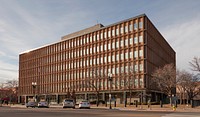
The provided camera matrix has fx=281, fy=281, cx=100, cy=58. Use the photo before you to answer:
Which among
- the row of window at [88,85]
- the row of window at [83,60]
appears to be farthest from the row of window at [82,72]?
the row of window at [83,60]

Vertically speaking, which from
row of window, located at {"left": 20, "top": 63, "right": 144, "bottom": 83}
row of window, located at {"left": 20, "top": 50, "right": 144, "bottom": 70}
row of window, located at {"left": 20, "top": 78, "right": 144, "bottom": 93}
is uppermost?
row of window, located at {"left": 20, "top": 50, "right": 144, "bottom": 70}

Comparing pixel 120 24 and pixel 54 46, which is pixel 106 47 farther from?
pixel 54 46

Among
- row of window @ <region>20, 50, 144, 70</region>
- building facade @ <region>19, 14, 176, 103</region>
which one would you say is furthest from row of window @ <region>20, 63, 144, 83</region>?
row of window @ <region>20, 50, 144, 70</region>

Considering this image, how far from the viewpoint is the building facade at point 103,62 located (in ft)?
260

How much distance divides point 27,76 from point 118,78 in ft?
192

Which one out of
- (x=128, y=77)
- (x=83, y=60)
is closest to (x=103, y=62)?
(x=83, y=60)

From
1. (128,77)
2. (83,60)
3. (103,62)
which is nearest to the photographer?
(128,77)

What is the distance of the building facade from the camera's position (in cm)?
7931

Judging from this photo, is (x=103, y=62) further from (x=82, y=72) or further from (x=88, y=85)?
(x=82, y=72)

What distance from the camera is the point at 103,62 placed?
297 ft

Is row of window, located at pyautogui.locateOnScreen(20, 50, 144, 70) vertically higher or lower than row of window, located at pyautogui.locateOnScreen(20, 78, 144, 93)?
higher

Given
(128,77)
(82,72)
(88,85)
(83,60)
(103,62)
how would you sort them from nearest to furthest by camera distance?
1. (128,77)
2. (103,62)
3. (88,85)
4. (82,72)
5. (83,60)

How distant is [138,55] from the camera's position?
3125 inches

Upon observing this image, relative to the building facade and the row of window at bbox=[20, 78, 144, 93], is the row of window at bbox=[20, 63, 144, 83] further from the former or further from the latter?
the row of window at bbox=[20, 78, 144, 93]
